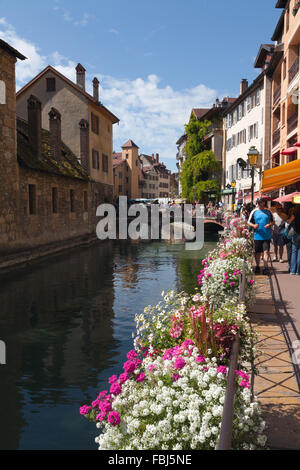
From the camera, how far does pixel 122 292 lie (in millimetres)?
12844

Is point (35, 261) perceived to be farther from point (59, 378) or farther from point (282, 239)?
point (59, 378)

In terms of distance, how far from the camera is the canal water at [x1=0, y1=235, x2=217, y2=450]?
5277 millimetres

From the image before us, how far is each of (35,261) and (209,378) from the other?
16.4 meters

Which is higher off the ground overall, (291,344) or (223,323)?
(223,323)

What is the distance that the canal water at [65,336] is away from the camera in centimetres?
528

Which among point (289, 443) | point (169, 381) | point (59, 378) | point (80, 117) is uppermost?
point (80, 117)

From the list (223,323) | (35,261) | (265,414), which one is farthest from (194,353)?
(35,261)

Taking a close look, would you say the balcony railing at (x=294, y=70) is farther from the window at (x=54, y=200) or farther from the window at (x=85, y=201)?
the window at (x=85, y=201)

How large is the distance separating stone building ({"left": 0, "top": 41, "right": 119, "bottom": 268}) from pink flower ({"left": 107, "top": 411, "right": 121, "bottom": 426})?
14.0m

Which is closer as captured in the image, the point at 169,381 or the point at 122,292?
the point at 169,381

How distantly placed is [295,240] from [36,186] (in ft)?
44.7

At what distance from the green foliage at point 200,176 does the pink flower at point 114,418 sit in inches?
1846

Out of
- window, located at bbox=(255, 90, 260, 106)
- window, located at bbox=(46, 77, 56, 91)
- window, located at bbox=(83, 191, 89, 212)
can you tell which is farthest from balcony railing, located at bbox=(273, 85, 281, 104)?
window, located at bbox=(46, 77, 56, 91)

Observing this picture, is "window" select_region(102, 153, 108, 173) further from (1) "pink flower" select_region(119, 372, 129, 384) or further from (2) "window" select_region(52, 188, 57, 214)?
(1) "pink flower" select_region(119, 372, 129, 384)
